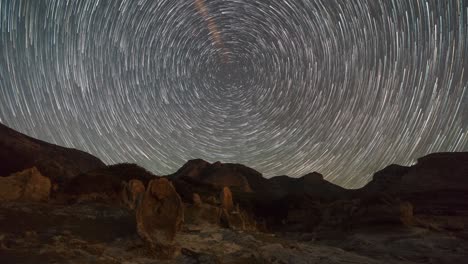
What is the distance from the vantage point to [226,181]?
56969 mm

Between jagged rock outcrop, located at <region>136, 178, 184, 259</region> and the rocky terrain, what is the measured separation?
0.04 meters

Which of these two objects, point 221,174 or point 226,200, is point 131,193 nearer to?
point 226,200

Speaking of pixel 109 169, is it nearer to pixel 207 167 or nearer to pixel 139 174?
Result: pixel 139 174

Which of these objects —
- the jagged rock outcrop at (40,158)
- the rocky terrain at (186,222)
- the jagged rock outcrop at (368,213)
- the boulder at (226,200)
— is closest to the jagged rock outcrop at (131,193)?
the rocky terrain at (186,222)

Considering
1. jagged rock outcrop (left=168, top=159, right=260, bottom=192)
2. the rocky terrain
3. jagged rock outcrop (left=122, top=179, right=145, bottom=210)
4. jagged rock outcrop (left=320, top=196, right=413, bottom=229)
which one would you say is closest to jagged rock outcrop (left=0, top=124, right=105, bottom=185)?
the rocky terrain

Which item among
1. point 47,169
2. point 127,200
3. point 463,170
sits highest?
point 463,170

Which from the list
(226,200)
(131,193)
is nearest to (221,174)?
(226,200)

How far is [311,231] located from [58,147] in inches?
1642

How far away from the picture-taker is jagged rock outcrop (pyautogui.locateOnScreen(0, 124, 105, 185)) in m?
34.0

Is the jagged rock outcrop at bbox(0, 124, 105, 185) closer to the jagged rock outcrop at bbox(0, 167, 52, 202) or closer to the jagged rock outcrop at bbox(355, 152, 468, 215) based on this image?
the jagged rock outcrop at bbox(0, 167, 52, 202)

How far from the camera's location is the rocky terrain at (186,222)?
1102 centimetres

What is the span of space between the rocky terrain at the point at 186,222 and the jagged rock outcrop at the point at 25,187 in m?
0.06

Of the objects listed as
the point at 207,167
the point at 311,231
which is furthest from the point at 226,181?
the point at 311,231

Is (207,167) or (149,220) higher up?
(207,167)
